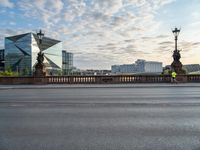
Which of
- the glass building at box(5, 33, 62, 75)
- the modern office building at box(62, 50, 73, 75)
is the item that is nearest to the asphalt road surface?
the glass building at box(5, 33, 62, 75)

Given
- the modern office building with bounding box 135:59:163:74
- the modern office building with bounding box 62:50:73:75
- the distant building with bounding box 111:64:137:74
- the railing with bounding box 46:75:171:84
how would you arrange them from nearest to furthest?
the railing with bounding box 46:75:171:84
the modern office building with bounding box 135:59:163:74
the distant building with bounding box 111:64:137:74
the modern office building with bounding box 62:50:73:75

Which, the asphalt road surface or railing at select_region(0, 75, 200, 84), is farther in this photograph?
railing at select_region(0, 75, 200, 84)

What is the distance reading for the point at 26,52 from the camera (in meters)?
104

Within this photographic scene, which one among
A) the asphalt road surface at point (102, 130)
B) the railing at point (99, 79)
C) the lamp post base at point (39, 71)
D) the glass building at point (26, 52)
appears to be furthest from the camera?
the glass building at point (26, 52)

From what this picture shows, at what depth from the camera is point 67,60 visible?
5472 inches

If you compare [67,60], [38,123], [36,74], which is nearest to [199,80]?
[36,74]

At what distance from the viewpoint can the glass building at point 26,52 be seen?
102 metres

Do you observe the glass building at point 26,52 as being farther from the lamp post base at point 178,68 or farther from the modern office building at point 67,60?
the lamp post base at point 178,68

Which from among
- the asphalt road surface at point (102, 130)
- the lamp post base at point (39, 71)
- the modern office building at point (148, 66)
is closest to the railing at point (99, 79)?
the lamp post base at point (39, 71)

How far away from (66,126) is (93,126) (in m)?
0.82

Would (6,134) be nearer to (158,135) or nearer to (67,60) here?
(158,135)

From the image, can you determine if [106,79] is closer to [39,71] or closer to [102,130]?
[39,71]

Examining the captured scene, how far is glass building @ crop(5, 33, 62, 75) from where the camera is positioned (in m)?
102

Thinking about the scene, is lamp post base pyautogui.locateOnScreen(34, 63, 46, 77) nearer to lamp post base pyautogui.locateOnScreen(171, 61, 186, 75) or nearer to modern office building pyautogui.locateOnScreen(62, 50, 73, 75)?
lamp post base pyautogui.locateOnScreen(171, 61, 186, 75)
